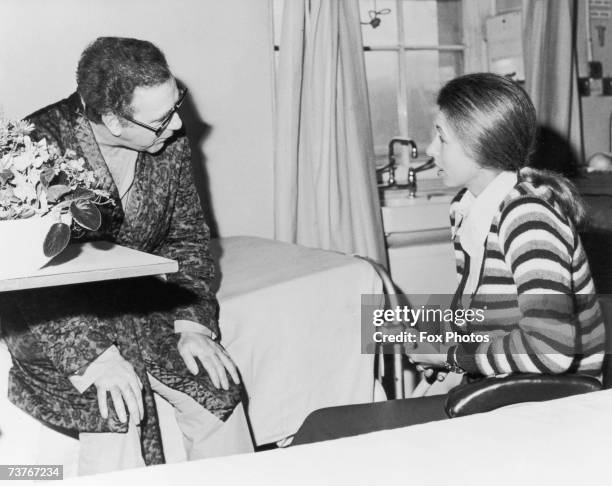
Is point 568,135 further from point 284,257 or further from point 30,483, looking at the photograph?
point 30,483

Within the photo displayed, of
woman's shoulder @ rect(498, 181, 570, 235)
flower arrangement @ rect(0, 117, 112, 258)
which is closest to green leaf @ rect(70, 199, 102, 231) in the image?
flower arrangement @ rect(0, 117, 112, 258)

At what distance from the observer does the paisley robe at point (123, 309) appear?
1.38 m

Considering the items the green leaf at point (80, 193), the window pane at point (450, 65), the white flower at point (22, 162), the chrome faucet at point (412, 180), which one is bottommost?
the chrome faucet at point (412, 180)

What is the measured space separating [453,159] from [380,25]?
174cm

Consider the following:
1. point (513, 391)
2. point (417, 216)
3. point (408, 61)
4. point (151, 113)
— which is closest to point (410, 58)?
point (408, 61)

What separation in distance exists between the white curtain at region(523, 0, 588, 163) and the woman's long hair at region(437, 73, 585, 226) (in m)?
1.78

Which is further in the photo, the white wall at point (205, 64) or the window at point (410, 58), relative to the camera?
the window at point (410, 58)

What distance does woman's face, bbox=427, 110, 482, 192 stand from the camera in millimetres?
1519

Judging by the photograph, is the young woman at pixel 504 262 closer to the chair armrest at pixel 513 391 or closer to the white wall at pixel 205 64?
the chair armrest at pixel 513 391

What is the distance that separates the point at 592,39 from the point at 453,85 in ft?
7.73

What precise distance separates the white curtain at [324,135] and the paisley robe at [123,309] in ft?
2.67

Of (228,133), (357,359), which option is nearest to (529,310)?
(357,359)

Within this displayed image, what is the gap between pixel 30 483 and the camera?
1318 millimetres

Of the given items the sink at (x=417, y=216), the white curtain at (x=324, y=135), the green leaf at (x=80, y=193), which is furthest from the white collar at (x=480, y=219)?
the sink at (x=417, y=216)
